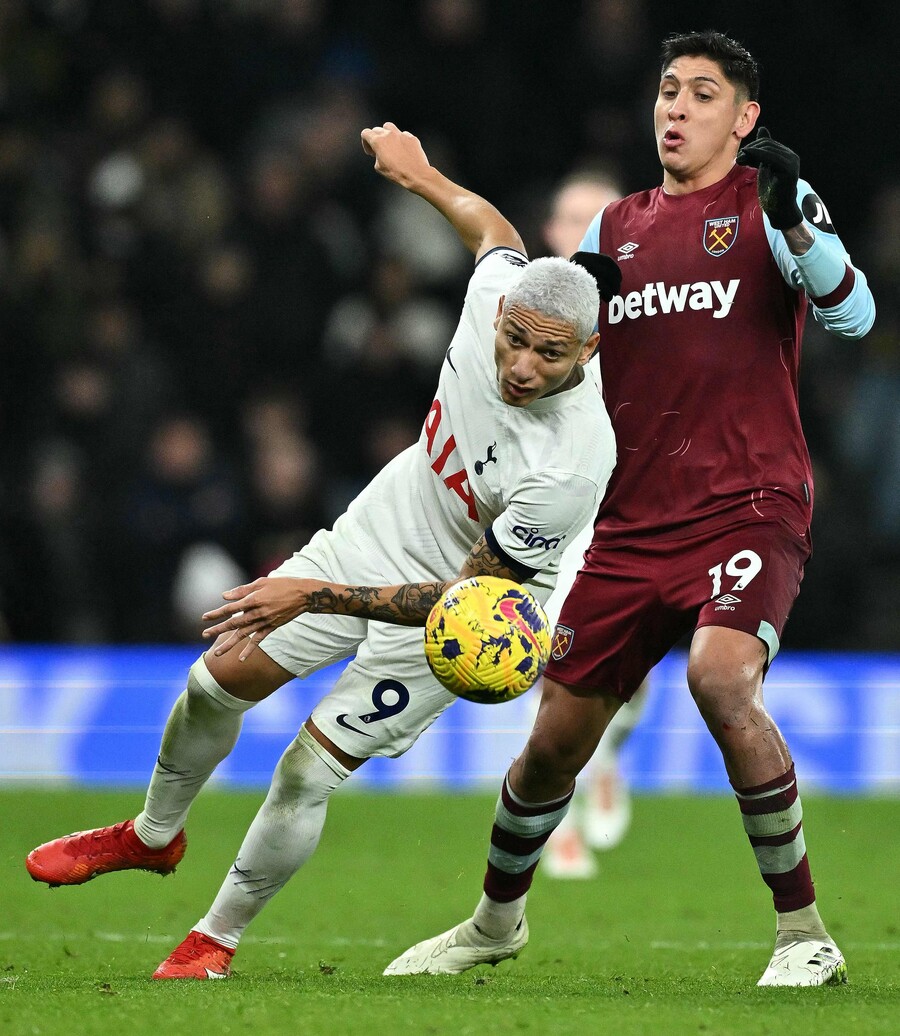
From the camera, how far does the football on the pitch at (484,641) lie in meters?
4.66

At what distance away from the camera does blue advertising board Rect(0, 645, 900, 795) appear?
11062 mm

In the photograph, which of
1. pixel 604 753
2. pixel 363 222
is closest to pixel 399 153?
pixel 604 753

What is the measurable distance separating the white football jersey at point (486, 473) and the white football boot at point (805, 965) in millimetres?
1275

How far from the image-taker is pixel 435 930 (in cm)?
668

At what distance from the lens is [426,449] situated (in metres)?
5.42

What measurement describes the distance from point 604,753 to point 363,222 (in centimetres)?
540

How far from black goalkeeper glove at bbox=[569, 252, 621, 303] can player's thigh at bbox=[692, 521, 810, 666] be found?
87 centimetres

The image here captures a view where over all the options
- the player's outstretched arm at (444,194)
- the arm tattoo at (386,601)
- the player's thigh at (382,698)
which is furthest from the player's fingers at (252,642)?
the player's outstretched arm at (444,194)

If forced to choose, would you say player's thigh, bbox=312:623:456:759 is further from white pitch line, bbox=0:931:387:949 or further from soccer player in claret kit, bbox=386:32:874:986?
white pitch line, bbox=0:931:387:949

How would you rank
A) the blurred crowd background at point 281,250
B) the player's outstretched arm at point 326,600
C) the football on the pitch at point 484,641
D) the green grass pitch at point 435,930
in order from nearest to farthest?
the green grass pitch at point 435,930 → the football on the pitch at point 484,641 → the player's outstretched arm at point 326,600 → the blurred crowd background at point 281,250

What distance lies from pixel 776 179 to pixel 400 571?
163 cm

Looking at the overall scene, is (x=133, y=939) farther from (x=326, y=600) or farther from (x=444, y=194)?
(x=444, y=194)

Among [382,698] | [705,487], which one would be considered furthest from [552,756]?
[705,487]

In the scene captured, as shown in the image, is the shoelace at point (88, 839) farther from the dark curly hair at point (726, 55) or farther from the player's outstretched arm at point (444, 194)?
the dark curly hair at point (726, 55)
